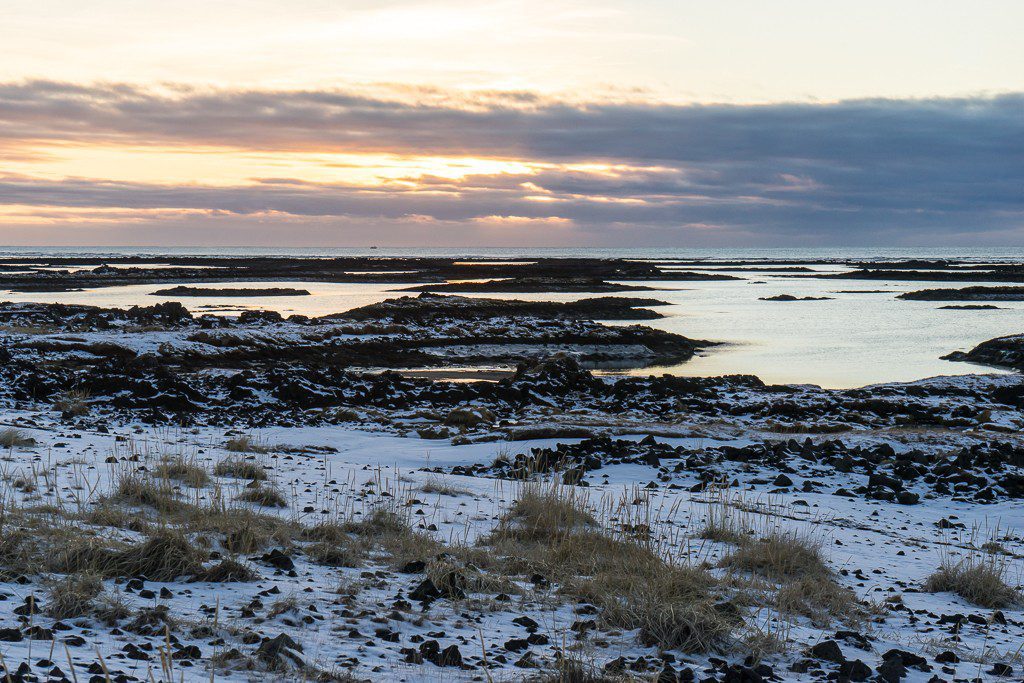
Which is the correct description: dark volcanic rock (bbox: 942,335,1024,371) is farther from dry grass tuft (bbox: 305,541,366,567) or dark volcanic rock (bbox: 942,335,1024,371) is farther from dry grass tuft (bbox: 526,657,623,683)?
dry grass tuft (bbox: 526,657,623,683)

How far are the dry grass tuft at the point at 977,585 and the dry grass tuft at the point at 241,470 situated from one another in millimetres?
6831

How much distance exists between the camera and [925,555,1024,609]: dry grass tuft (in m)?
6.92

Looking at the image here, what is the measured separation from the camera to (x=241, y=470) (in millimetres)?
9914

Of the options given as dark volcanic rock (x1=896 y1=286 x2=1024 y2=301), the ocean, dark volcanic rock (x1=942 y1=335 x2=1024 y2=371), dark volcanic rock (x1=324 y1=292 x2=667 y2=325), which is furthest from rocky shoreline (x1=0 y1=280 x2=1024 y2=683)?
dark volcanic rock (x1=896 y1=286 x2=1024 y2=301)

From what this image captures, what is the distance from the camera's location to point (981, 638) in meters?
6.07

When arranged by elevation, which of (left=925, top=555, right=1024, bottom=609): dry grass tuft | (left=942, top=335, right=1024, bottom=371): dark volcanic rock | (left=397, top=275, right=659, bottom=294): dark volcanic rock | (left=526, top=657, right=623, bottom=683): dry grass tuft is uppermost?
(left=397, top=275, right=659, bottom=294): dark volcanic rock

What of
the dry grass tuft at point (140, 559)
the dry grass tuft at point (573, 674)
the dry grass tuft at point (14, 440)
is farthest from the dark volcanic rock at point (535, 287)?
the dry grass tuft at point (573, 674)

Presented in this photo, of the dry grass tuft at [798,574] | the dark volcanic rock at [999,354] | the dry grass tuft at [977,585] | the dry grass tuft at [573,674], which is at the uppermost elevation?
the dry grass tuft at [573,674]

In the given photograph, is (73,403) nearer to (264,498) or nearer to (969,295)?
(264,498)

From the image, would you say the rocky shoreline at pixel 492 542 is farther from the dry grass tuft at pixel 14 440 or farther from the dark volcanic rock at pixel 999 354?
the dark volcanic rock at pixel 999 354

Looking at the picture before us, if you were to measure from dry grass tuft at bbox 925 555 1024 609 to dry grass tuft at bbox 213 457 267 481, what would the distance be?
6.83 metres

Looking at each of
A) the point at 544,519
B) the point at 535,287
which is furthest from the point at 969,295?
the point at 544,519

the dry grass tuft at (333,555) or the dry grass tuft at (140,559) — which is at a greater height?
the dry grass tuft at (140,559)

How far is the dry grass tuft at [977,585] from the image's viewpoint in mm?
6922
